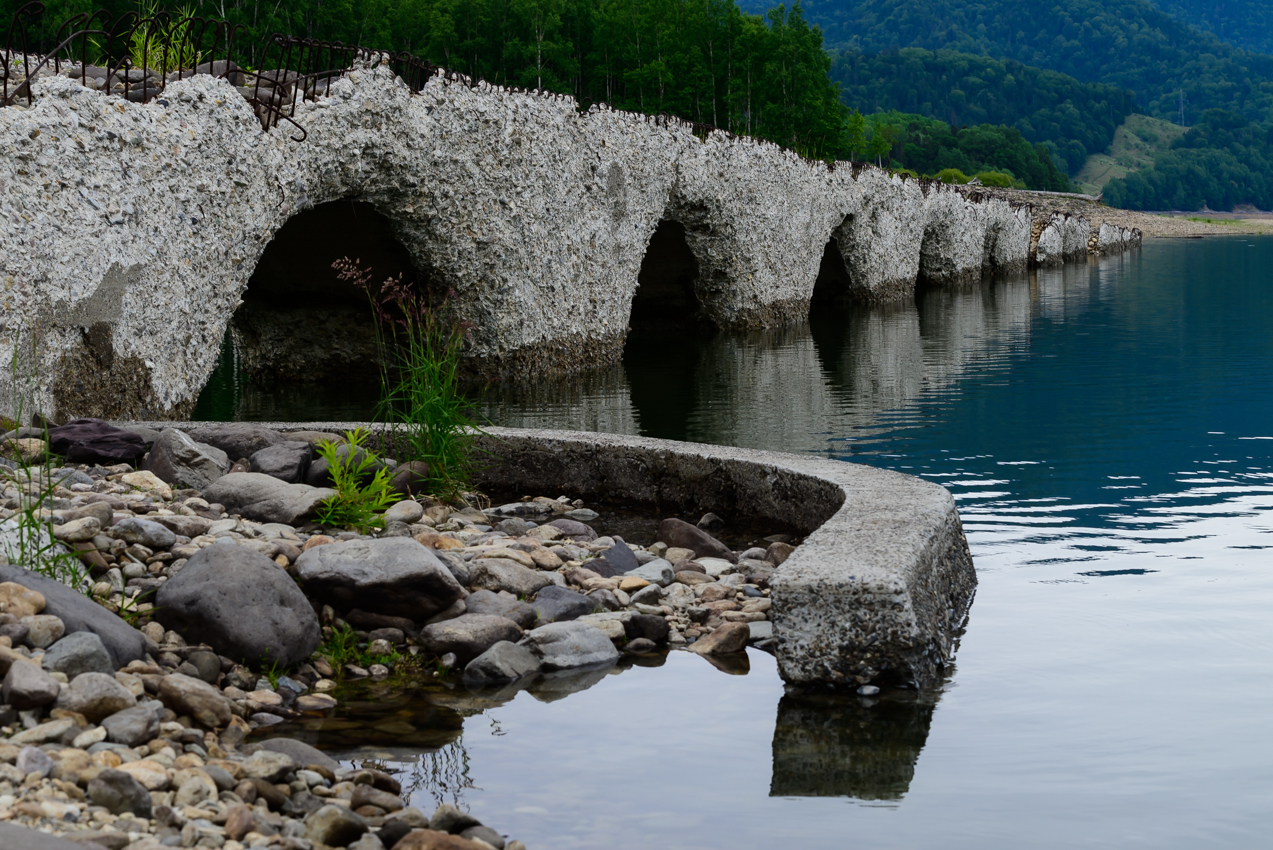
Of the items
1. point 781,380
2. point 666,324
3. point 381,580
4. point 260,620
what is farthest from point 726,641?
point 666,324

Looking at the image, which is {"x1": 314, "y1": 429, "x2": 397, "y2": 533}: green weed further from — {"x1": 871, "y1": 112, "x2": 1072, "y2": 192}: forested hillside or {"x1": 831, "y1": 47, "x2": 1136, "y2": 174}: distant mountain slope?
{"x1": 831, "y1": 47, "x2": 1136, "y2": 174}: distant mountain slope

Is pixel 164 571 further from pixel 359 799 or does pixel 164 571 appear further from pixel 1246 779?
pixel 1246 779

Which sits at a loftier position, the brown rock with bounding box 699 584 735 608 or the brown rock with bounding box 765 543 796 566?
the brown rock with bounding box 765 543 796 566

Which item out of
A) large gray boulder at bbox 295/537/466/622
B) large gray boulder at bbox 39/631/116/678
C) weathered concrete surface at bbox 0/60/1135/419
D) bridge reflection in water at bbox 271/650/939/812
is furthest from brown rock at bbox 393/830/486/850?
weathered concrete surface at bbox 0/60/1135/419

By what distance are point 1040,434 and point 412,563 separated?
21.6 ft

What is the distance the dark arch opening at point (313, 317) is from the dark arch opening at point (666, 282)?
7008 millimetres

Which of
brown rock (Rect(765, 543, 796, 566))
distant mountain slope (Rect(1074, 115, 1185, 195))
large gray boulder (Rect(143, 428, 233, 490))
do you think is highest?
distant mountain slope (Rect(1074, 115, 1185, 195))

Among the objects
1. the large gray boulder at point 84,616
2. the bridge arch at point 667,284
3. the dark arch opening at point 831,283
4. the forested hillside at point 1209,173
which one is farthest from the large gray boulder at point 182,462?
the forested hillside at point 1209,173

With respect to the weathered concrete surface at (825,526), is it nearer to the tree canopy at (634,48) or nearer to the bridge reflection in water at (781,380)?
the bridge reflection in water at (781,380)

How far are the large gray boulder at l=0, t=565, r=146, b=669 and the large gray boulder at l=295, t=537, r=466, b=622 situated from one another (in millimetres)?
783

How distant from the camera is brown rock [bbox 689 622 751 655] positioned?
14.3 ft

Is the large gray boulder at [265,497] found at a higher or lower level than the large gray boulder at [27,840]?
higher

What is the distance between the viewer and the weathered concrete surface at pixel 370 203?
23.1 feet

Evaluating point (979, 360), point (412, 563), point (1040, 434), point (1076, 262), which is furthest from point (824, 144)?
point (412, 563)
